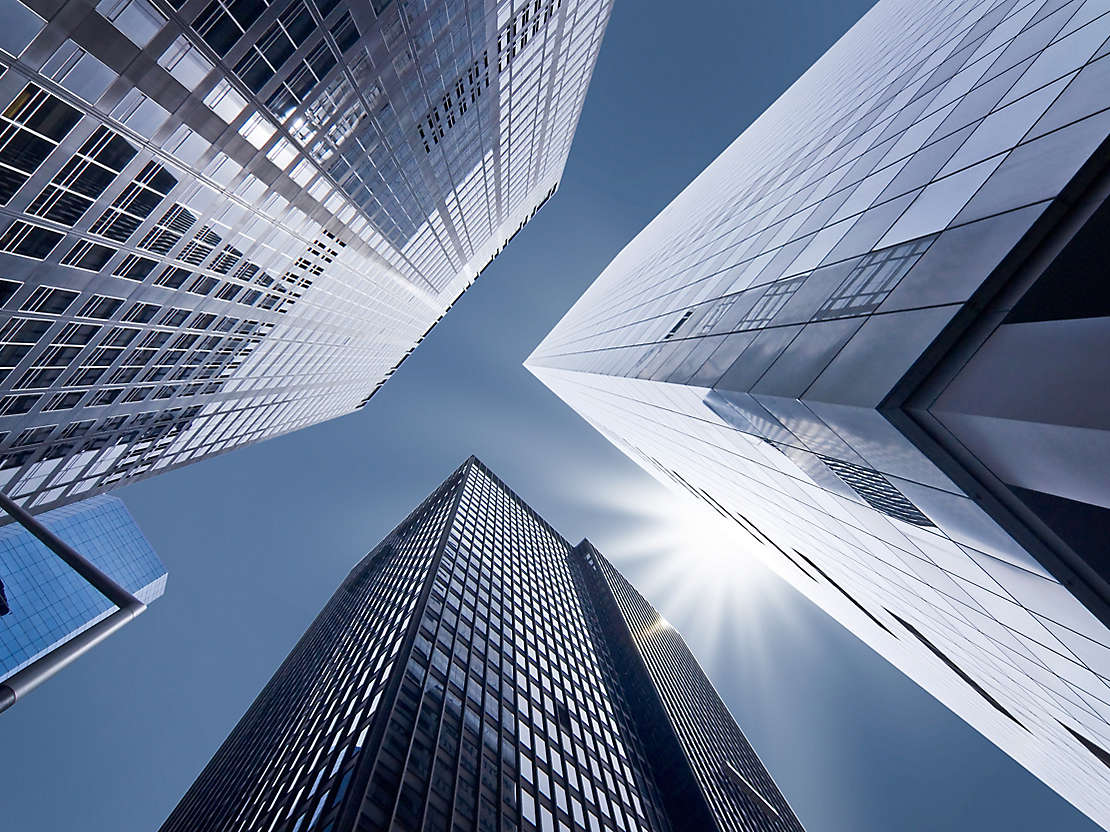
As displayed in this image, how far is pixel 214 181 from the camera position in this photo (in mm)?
31422

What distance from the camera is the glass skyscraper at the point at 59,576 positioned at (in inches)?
3000

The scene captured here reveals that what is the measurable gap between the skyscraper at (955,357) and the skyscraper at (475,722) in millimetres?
28518

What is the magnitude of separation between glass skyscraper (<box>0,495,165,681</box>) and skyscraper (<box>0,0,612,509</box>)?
34.7 meters

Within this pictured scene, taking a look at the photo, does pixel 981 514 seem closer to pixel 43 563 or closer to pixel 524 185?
pixel 524 185

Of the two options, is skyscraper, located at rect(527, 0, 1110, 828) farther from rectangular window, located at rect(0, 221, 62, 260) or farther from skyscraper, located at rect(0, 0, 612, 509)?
rectangular window, located at rect(0, 221, 62, 260)

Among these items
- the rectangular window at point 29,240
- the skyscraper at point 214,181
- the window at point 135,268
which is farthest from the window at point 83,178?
the window at point 135,268

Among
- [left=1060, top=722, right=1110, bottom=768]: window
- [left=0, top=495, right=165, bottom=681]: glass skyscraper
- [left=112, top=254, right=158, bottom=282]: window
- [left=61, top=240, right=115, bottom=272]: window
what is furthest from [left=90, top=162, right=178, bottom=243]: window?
[left=0, top=495, right=165, bottom=681]: glass skyscraper

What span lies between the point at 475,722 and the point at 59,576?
87502 millimetres

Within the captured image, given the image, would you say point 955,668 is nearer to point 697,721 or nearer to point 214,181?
point 214,181

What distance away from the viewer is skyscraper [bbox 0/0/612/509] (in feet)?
72.1

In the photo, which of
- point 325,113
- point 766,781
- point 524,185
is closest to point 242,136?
point 325,113

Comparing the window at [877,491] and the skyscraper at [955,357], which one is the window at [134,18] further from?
the window at [877,491]

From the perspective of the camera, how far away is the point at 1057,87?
8273 millimetres

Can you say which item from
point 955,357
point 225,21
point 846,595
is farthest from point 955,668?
point 225,21
